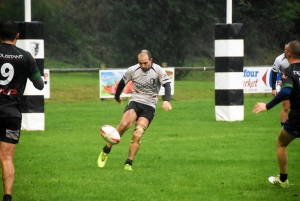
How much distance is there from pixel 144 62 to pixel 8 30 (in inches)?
154

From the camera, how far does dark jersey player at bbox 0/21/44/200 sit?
324 inches

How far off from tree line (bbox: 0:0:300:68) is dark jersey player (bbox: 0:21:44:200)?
84.5 feet

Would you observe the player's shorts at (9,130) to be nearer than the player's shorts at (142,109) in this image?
Yes

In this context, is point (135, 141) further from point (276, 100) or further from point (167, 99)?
point (276, 100)

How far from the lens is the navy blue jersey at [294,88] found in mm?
8867

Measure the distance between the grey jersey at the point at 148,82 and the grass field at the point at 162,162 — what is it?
101cm

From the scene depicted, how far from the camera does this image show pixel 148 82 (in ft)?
39.8

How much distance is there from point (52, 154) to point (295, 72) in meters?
5.77

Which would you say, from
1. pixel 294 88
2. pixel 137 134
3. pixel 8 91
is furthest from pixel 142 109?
pixel 8 91

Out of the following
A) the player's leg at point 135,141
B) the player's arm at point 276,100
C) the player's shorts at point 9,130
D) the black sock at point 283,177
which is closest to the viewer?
the player's shorts at point 9,130

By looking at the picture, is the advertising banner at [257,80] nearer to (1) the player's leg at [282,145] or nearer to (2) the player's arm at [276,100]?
(1) the player's leg at [282,145]

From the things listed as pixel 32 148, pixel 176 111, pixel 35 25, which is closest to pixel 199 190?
pixel 32 148

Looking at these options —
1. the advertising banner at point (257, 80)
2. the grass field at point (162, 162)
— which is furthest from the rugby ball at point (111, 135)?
the advertising banner at point (257, 80)

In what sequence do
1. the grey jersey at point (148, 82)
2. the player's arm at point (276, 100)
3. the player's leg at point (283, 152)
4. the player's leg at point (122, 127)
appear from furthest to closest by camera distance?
the grey jersey at point (148, 82) < the player's leg at point (122, 127) < the player's leg at point (283, 152) < the player's arm at point (276, 100)
